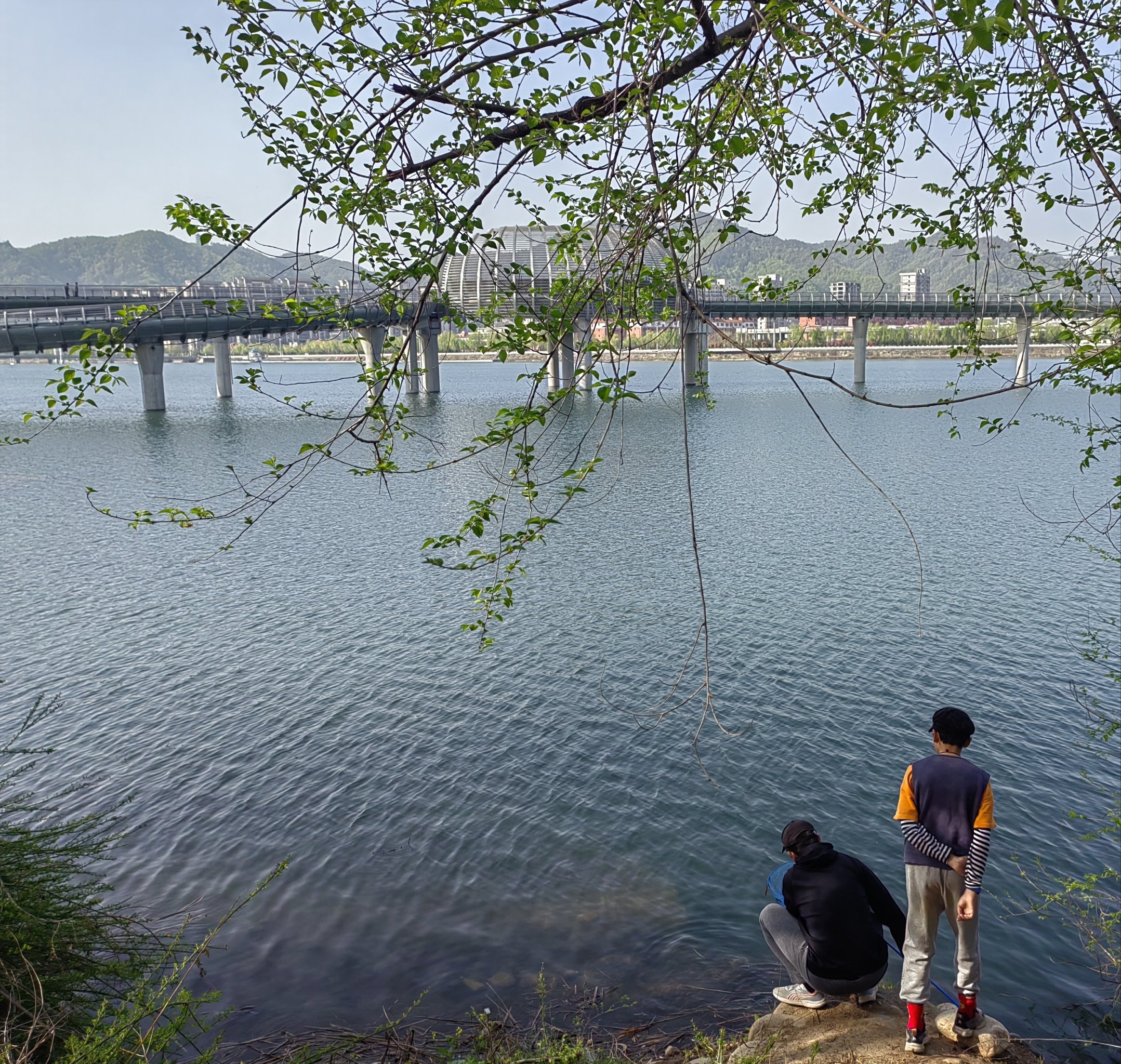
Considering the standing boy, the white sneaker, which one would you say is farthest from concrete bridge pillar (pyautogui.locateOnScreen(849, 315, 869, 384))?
the standing boy

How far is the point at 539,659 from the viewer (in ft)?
62.5

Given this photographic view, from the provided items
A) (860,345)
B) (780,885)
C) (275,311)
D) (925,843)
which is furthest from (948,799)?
(860,345)

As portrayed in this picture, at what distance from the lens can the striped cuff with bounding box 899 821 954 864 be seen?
6367mm

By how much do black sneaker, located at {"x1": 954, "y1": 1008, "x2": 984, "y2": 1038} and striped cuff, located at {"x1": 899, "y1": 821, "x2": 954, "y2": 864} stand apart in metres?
1.29

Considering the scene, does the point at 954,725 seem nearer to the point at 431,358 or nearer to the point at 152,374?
the point at 152,374

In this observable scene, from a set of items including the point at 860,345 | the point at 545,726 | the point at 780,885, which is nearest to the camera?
the point at 780,885

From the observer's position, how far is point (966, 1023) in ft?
22.0

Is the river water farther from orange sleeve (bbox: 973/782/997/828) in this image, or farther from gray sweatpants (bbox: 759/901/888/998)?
orange sleeve (bbox: 973/782/997/828)

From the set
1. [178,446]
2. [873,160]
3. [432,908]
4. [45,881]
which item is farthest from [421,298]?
[178,446]

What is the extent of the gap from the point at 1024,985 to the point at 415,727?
996 centimetres

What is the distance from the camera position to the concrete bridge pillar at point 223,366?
9231 cm

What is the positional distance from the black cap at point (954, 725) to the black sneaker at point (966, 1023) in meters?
2.12

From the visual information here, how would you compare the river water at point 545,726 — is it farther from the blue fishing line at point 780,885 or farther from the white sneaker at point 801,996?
the blue fishing line at point 780,885

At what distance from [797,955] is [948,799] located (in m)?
1.85
